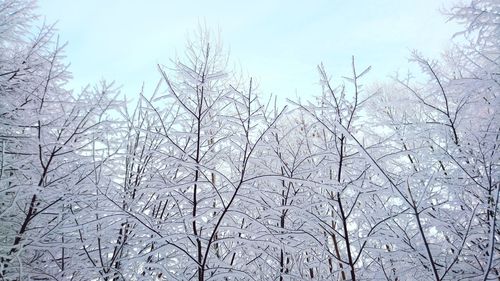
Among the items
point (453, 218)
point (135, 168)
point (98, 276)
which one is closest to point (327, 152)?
point (453, 218)

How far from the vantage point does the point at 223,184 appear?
13.5 ft

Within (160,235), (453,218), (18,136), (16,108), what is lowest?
(160,235)

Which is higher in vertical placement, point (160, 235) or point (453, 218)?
point (453, 218)

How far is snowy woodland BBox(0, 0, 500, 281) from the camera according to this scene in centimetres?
257

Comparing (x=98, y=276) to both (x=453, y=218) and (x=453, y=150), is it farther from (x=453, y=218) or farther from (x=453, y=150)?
(x=453, y=150)

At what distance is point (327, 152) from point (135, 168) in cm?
250

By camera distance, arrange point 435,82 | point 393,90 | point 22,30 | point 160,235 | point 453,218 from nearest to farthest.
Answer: point 160,235, point 453,218, point 435,82, point 22,30, point 393,90

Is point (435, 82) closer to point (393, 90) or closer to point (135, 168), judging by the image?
point (393, 90)

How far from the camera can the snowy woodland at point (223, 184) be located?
2.57 m

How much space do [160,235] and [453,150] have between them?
10.9 ft

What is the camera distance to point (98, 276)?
3283mm

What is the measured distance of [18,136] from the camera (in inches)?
158

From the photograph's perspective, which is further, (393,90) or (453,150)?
(393,90)

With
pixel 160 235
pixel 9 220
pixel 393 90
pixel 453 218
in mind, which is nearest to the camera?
pixel 160 235
